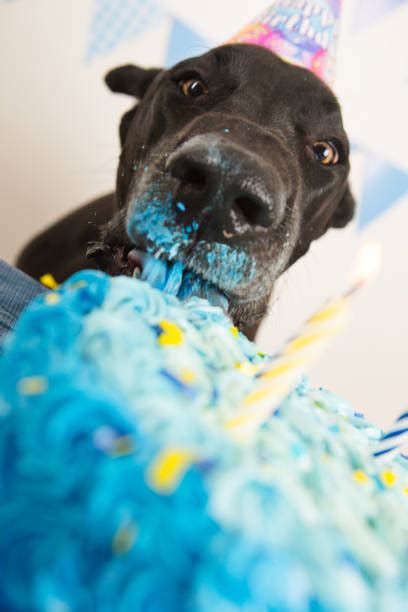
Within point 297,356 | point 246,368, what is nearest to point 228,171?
point 246,368

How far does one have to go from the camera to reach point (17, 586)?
0.28 m

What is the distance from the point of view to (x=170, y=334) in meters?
0.44

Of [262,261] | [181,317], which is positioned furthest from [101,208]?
[181,317]

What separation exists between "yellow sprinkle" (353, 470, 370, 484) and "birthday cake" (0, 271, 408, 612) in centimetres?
5

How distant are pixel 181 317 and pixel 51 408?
23 centimetres

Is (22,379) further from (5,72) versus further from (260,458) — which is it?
(5,72)

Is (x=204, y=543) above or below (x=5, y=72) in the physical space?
above

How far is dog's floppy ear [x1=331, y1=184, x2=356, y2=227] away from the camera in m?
1.83

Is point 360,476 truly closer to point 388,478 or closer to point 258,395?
point 388,478

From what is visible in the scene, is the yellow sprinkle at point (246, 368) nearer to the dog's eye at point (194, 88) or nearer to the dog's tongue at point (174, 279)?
the dog's tongue at point (174, 279)

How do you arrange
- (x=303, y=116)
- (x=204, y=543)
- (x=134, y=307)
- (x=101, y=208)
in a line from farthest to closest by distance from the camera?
(x=101, y=208)
(x=303, y=116)
(x=134, y=307)
(x=204, y=543)

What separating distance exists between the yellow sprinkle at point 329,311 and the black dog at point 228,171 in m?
0.41

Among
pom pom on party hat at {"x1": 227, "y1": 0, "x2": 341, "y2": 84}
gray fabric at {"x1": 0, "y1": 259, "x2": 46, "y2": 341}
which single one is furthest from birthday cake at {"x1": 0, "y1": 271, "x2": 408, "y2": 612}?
pom pom on party hat at {"x1": 227, "y1": 0, "x2": 341, "y2": 84}

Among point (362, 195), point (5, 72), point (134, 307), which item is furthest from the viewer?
point (362, 195)
